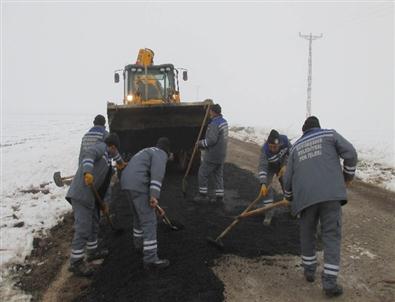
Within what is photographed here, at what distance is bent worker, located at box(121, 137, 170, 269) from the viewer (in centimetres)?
540

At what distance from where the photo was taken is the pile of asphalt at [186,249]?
16.0 feet

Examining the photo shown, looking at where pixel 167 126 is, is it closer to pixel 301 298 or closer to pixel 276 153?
pixel 276 153

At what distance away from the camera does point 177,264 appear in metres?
5.48

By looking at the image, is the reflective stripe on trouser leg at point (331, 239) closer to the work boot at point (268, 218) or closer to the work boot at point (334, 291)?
the work boot at point (334, 291)

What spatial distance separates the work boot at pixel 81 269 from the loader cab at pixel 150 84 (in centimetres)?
684

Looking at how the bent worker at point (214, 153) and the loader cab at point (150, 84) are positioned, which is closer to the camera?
the bent worker at point (214, 153)

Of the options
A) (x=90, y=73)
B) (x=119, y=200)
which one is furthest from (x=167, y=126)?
(x=90, y=73)

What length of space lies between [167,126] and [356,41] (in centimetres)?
10030

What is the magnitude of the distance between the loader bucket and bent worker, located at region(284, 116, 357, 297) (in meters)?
5.17

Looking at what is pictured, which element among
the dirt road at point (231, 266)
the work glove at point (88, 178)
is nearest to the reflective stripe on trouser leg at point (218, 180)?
the dirt road at point (231, 266)

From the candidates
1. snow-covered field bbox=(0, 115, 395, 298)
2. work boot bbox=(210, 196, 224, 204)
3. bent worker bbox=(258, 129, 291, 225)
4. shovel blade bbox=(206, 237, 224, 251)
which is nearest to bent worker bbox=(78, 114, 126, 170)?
shovel blade bbox=(206, 237, 224, 251)

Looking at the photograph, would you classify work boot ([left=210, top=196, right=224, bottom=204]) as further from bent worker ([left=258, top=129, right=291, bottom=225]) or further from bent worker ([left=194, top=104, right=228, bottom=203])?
bent worker ([left=258, top=129, right=291, bottom=225])

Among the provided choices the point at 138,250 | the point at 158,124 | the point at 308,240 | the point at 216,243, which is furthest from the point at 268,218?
the point at 158,124

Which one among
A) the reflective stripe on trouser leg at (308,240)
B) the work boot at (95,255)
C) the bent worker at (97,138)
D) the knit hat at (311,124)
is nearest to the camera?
the reflective stripe on trouser leg at (308,240)
